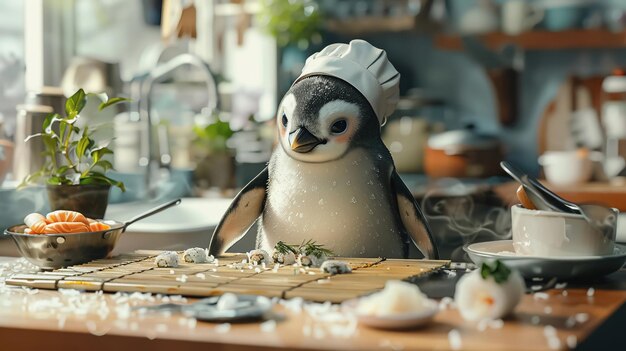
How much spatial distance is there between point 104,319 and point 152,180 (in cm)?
174

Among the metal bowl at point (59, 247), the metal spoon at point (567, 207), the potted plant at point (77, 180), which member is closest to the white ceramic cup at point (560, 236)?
the metal spoon at point (567, 207)

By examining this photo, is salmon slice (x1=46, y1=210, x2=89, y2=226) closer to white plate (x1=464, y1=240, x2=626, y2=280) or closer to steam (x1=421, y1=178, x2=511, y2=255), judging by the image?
white plate (x1=464, y1=240, x2=626, y2=280)

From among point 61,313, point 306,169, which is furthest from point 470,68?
point 61,313

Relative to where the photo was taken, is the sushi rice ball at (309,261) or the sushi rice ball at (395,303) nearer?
the sushi rice ball at (395,303)

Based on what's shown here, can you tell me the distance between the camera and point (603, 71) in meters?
3.29

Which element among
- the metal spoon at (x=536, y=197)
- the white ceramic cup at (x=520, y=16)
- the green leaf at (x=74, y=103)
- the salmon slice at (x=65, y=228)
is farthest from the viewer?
the white ceramic cup at (x=520, y=16)

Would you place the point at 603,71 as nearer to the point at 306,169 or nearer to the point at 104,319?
the point at 306,169

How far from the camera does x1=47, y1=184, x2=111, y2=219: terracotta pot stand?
1273 millimetres

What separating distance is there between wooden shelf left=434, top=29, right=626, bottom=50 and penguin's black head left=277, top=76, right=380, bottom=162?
7.24ft

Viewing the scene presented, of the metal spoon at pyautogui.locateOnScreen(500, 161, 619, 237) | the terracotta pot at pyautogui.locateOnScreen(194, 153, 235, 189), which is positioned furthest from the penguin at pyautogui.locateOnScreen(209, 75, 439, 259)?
the terracotta pot at pyautogui.locateOnScreen(194, 153, 235, 189)

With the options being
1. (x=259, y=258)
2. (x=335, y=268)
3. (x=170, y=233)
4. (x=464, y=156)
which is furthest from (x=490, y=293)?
(x=464, y=156)

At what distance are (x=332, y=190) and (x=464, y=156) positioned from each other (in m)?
1.83

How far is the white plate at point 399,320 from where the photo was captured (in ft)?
2.36

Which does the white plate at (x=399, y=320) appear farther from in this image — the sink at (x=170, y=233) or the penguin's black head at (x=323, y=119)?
the sink at (x=170, y=233)
